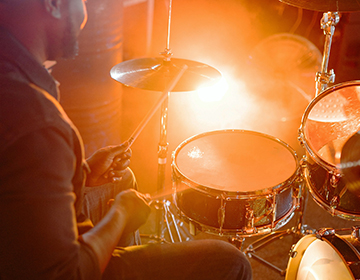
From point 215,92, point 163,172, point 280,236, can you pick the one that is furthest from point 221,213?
point 215,92

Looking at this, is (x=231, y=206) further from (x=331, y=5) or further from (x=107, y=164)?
(x=331, y=5)

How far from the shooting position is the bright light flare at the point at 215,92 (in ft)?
10.1

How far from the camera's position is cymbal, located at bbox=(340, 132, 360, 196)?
3.73 ft

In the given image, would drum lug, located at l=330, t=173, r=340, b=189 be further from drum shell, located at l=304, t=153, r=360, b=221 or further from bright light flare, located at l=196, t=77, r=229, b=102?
bright light flare, located at l=196, t=77, r=229, b=102

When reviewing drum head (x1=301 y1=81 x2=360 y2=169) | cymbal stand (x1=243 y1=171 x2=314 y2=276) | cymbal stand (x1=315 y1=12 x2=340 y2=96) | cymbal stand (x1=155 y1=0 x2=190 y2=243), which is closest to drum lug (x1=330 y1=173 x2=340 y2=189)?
drum head (x1=301 y1=81 x2=360 y2=169)

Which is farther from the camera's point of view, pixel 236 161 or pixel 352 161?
pixel 236 161

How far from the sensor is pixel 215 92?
3092 millimetres

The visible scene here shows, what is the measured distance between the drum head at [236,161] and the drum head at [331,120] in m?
0.12

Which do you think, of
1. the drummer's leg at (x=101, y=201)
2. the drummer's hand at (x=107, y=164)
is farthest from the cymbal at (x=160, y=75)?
the drummer's leg at (x=101, y=201)

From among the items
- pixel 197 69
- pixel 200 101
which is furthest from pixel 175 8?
pixel 197 69

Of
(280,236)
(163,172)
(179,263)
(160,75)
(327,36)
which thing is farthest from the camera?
(280,236)

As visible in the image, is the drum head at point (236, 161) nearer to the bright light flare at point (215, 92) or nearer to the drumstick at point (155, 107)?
the drumstick at point (155, 107)

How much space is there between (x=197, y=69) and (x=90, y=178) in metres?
0.69

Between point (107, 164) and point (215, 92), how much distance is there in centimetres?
189
